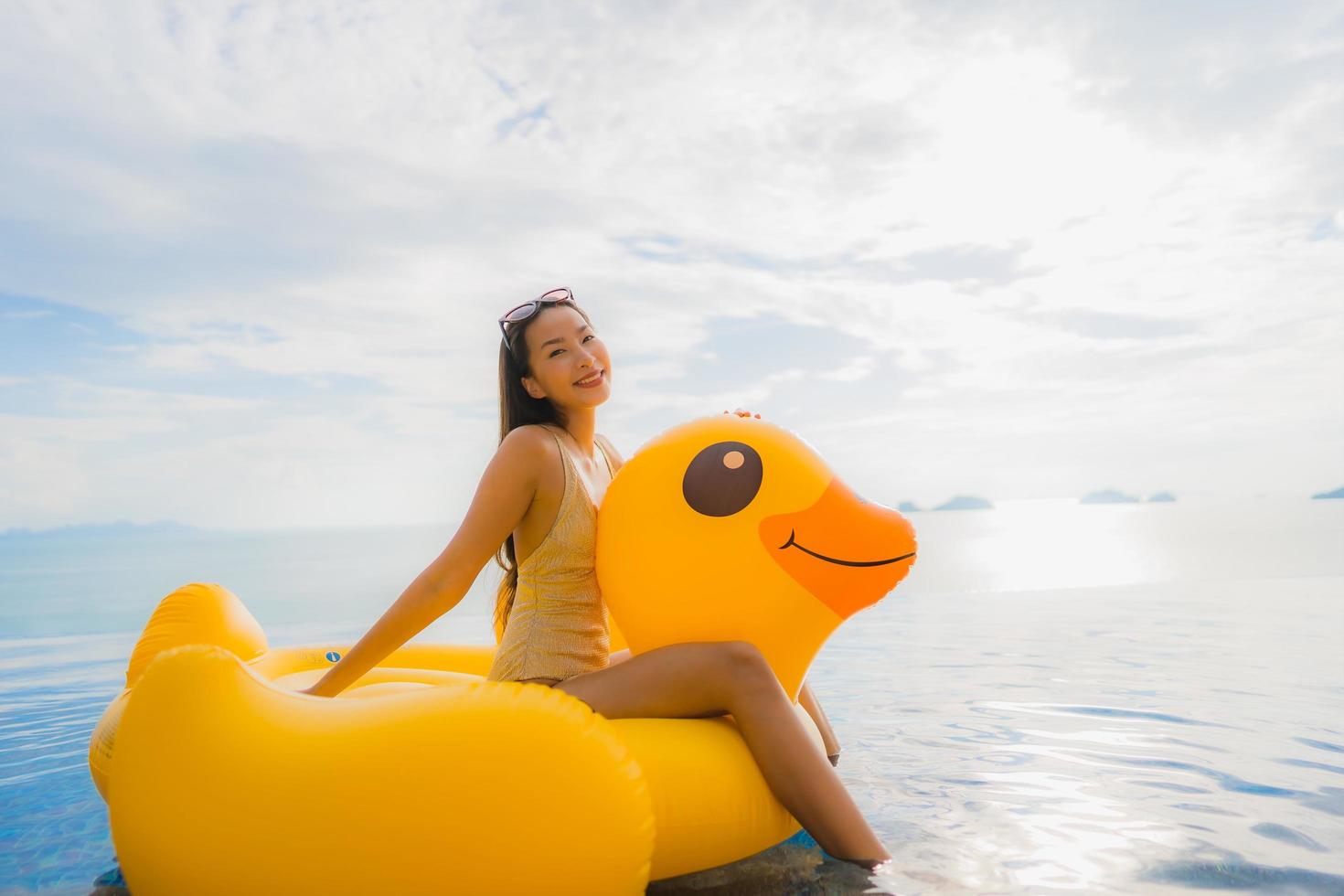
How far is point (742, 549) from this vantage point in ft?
7.75

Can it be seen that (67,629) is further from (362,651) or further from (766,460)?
(766,460)

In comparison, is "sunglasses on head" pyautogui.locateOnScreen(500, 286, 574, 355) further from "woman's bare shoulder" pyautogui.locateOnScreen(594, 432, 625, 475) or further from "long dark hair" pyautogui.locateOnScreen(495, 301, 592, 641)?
"woman's bare shoulder" pyautogui.locateOnScreen(594, 432, 625, 475)

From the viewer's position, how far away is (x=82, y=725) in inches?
169

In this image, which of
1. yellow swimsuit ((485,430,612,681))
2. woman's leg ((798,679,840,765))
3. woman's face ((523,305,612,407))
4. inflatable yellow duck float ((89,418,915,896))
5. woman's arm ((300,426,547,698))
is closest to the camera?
inflatable yellow duck float ((89,418,915,896))

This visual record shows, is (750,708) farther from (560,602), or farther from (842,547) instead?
(560,602)

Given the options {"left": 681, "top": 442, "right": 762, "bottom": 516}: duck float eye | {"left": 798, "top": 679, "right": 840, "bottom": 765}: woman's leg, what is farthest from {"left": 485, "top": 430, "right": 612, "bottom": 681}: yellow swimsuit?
{"left": 798, "top": 679, "right": 840, "bottom": 765}: woman's leg

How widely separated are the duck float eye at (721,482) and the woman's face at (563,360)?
38 cm

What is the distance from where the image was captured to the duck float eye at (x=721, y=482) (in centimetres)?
239

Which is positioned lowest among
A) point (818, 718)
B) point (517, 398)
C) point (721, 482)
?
point (818, 718)

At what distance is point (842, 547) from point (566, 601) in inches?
27.7

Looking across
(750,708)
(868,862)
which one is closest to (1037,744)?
(868,862)

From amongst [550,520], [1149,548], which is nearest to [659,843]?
[550,520]

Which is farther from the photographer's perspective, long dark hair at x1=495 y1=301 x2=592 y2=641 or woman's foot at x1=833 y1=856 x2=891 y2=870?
long dark hair at x1=495 y1=301 x2=592 y2=641

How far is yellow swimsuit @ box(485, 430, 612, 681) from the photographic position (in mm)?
2445
